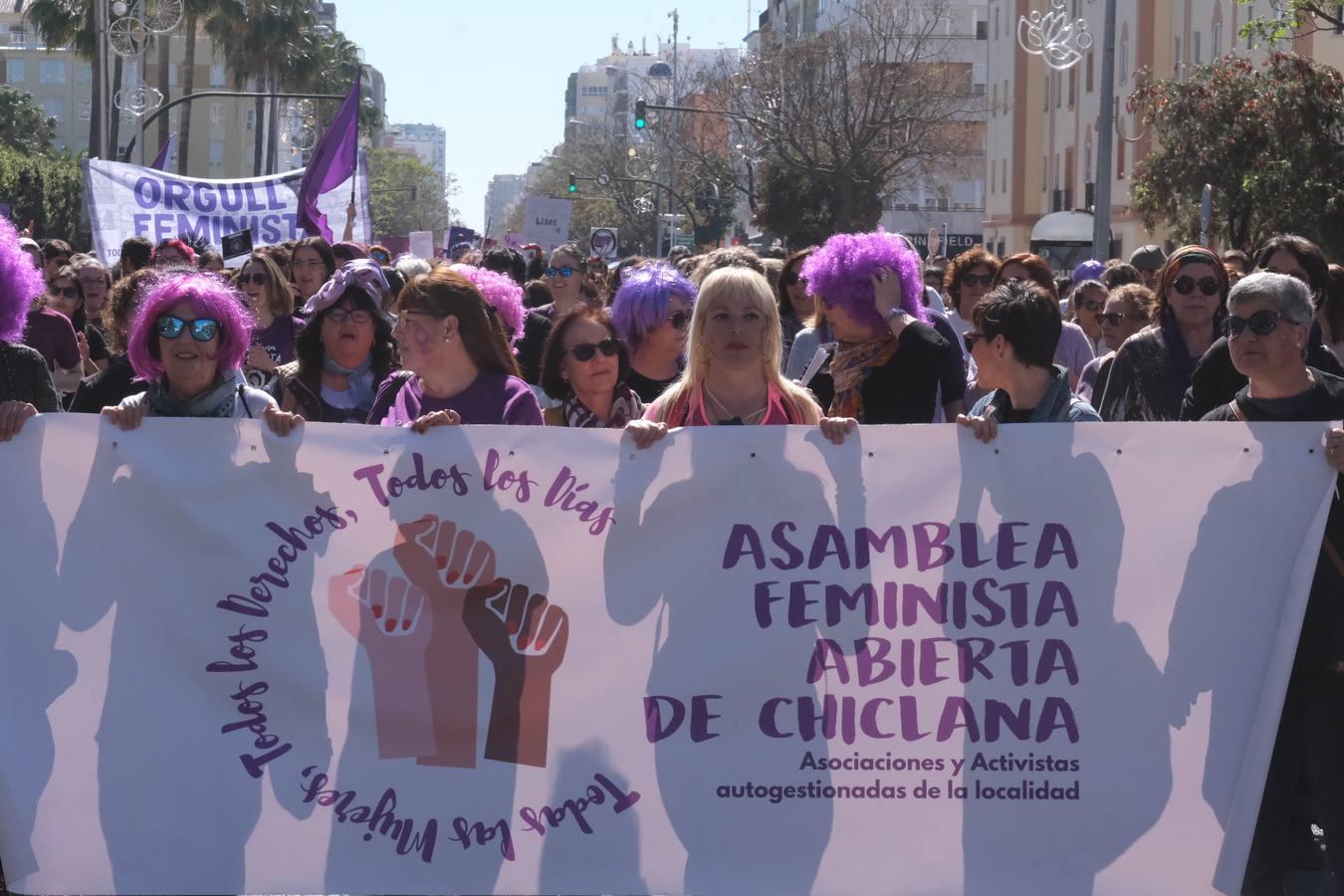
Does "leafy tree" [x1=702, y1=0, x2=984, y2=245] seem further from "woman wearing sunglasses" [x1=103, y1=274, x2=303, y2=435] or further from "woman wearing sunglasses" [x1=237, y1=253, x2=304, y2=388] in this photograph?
"woman wearing sunglasses" [x1=103, y1=274, x2=303, y2=435]

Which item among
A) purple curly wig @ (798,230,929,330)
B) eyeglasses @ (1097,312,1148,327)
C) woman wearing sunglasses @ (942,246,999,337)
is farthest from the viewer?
woman wearing sunglasses @ (942,246,999,337)

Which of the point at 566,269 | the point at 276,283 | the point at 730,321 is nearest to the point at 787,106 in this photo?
the point at 566,269

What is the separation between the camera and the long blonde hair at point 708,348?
17.2ft

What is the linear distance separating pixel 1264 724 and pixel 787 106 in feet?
146

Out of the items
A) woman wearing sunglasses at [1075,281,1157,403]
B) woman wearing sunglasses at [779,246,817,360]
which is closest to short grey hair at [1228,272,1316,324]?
woman wearing sunglasses at [779,246,817,360]

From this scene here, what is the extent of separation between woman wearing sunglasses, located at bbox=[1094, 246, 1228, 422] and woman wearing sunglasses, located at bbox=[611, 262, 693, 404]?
1.53 metres

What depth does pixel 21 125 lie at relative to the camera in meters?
93.0

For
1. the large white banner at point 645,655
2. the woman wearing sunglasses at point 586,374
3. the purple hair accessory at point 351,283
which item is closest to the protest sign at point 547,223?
the purple hair accessory at point 351,283

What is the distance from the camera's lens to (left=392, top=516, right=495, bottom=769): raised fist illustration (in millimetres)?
4688

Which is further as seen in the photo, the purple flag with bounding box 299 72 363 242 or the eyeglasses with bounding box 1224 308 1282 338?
the purple flag with bounding box 299 72 363 242

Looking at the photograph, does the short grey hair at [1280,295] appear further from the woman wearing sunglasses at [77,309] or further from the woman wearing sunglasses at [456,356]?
the woman wearing sunglasses at [77,309]

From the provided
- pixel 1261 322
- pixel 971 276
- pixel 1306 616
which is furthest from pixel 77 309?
pixel 1306 616

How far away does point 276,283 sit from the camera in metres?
8.42

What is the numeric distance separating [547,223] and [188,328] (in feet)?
77.3
